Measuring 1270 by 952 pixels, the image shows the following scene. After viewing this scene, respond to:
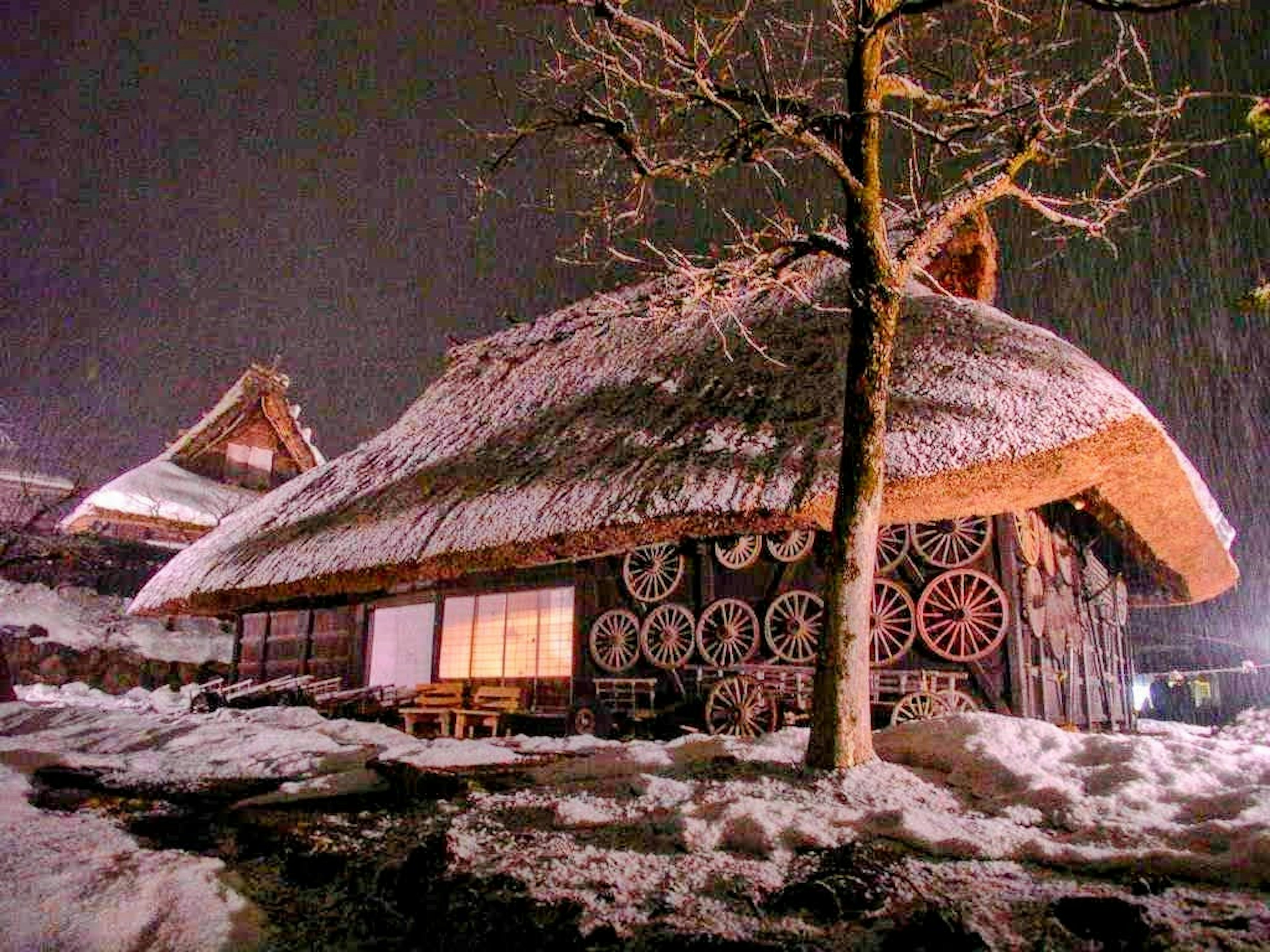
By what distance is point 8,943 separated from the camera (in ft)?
7.18

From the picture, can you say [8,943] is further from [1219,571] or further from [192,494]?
[192,494]

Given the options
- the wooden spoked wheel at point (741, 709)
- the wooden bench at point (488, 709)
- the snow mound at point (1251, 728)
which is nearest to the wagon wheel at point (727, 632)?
the wooden spoked wheel at point (741, 709)

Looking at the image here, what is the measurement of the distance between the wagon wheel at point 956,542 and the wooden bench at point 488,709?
19.1 ft

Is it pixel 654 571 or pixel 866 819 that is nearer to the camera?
pixel 866 819

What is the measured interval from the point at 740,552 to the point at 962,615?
249 centimetres

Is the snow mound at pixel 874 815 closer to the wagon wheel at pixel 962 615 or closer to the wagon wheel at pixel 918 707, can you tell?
the wagon wheel at pixel 918 707

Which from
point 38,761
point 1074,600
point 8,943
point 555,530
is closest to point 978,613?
point 1074,600

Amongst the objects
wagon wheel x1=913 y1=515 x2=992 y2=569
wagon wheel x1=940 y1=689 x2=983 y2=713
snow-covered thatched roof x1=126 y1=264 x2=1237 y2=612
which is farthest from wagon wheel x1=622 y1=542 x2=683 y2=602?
wagon wheel x1=940 y1=689 x2=983 y2=713

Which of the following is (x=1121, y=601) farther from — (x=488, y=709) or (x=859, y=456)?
(x=859, y=456)

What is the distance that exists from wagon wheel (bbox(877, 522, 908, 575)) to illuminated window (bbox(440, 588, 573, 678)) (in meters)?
4.31

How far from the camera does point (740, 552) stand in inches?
334

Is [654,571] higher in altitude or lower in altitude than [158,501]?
lower

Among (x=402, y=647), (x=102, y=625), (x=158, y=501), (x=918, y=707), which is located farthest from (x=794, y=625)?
(x=158, y=501)

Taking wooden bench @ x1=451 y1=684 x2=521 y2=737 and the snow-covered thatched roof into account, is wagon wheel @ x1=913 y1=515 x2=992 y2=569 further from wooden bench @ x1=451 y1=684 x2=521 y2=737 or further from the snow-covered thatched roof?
wooden bench @ x1=451 y1=684 x2=521 y2=737
